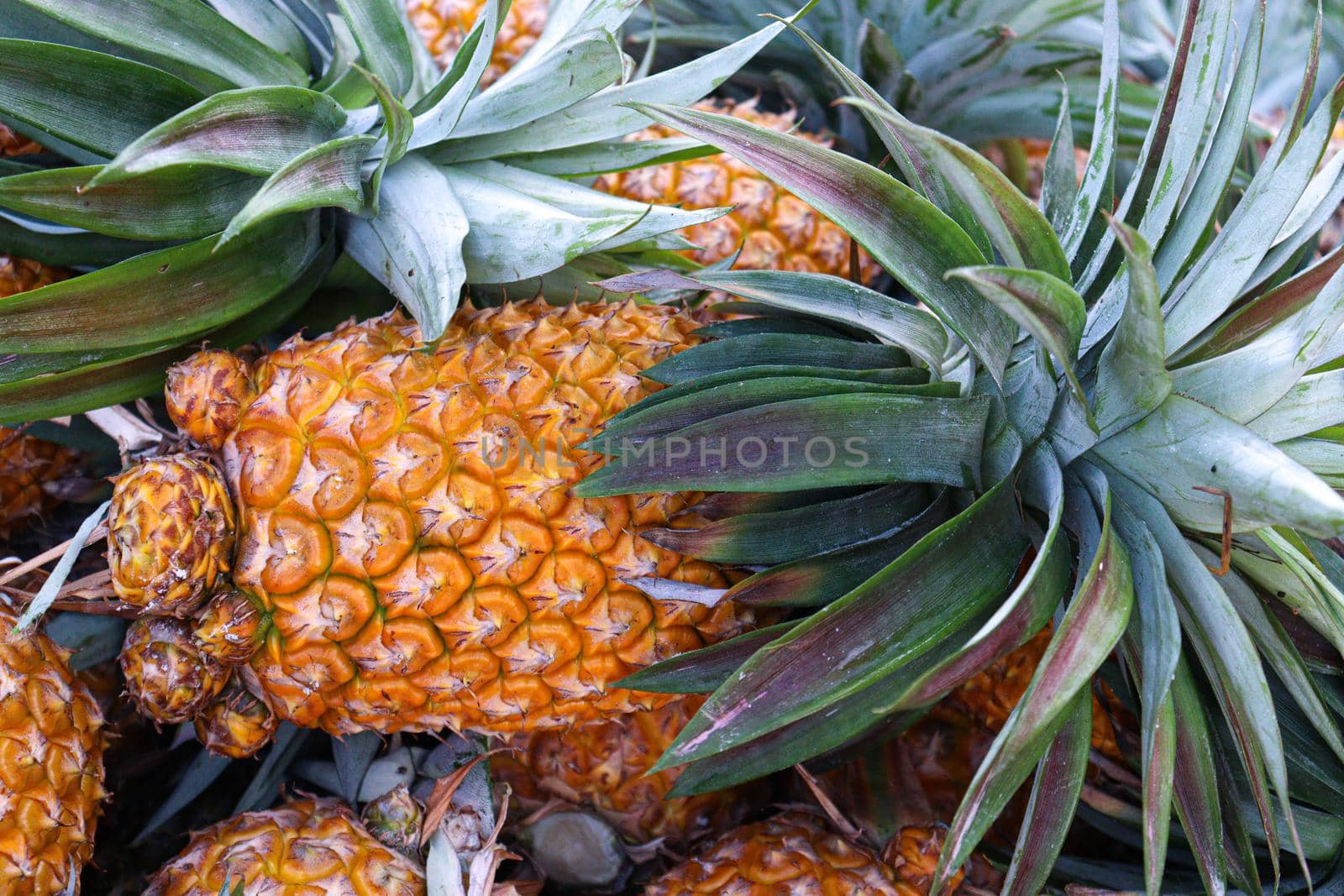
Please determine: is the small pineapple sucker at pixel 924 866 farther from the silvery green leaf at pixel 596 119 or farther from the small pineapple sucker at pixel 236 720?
the silvery green leaf at pixel 596 119

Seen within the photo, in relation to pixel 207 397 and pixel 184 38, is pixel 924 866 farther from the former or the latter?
pixel 184 38

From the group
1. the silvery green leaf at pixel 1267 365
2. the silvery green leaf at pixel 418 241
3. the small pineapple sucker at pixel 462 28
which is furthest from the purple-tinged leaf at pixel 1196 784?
the small pineapple sucker at pixel 462 28

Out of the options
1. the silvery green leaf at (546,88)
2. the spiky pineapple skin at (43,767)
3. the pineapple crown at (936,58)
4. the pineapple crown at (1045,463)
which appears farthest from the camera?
the pineapple crown at (936,58)

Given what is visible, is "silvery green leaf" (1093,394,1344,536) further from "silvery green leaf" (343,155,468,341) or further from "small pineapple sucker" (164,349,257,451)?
"small pineapple sucker" (164,349,257,451)

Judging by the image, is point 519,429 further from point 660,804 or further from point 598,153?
point 660,804

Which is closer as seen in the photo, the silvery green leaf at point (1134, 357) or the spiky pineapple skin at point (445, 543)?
the silvery green leaf at point (1134, 357)

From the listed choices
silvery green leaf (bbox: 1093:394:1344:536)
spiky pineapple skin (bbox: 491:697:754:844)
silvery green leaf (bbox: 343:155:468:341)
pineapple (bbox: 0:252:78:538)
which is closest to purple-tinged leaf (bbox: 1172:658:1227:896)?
silvery green leaf (bbox: 1093:394:1344:536)

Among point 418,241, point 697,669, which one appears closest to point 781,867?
point 697,669

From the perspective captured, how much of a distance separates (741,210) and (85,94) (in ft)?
3.72

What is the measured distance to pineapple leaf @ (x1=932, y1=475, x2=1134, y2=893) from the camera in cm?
85

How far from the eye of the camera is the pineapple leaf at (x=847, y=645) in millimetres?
973

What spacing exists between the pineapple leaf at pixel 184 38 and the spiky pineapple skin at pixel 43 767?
0.74 metres

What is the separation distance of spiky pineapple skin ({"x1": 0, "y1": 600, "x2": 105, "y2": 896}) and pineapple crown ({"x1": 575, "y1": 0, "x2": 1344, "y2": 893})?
746 mm

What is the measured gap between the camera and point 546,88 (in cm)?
129
